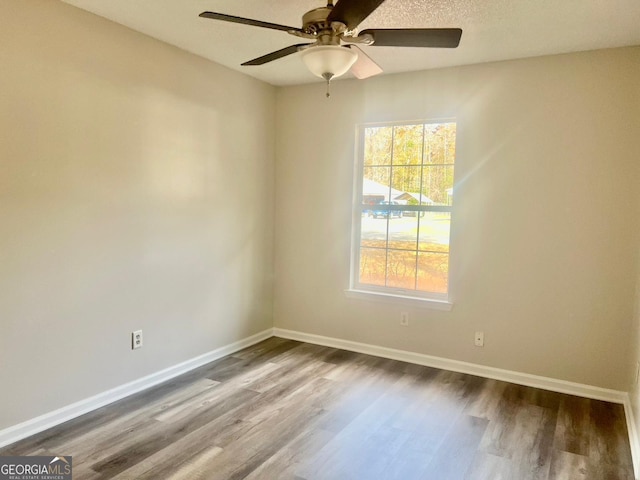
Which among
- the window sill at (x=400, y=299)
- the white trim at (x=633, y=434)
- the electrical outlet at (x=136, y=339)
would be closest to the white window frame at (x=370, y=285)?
the window sill at (x=400, y=299)

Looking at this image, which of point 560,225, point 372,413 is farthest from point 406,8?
point 372,413

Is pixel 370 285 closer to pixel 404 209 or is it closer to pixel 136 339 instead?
pixel 404 209

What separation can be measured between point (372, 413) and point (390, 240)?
1.57 m

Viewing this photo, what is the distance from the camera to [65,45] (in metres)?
2.47

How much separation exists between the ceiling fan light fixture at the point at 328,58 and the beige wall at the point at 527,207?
179 cm

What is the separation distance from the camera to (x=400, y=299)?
374cm

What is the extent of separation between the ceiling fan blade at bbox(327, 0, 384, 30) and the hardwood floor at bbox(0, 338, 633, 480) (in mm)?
2080

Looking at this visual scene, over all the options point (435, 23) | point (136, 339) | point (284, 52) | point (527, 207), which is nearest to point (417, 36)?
point (284, 52)

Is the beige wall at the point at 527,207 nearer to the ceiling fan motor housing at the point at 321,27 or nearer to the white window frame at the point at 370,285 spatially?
the white window frame at the point at 370,285

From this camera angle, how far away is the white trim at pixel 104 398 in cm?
236

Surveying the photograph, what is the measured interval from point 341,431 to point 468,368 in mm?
1428

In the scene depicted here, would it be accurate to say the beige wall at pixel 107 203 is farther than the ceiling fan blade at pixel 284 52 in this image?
Yes

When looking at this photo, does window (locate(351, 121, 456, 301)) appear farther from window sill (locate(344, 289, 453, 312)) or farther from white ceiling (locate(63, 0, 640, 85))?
white ceiling (locate(63, 0, 640, 85))

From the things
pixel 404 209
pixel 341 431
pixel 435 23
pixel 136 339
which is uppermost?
pixel 435 23
